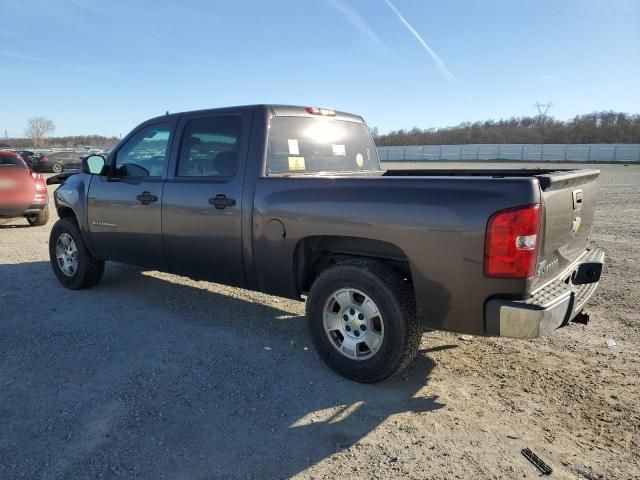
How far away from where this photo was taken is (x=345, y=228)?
133 inches

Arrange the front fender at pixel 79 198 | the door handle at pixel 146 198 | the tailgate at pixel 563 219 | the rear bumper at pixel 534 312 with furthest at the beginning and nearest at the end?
1. the front fender at pixel 79 198
2. the door handle at pixel 146 198
3. the tailgate at pixel 563 219
4. the rear bumper at pixel 534 312

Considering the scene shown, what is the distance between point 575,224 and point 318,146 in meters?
2.24

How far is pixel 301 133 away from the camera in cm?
434

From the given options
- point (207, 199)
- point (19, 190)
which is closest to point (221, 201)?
point (207, 199)

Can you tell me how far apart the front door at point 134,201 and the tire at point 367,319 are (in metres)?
1.98

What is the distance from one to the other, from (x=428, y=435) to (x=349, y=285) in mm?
1085

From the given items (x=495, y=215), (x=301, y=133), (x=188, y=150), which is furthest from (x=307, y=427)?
(x=188, y=150)

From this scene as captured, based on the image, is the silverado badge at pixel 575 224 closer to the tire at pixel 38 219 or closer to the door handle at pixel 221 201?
the door handle at pixel 221 201

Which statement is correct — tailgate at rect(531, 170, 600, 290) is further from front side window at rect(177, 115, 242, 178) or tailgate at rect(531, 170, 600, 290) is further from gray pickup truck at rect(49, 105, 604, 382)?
front side window at rect(177, 115, 242, 178)

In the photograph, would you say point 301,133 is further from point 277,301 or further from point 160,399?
point 160,399

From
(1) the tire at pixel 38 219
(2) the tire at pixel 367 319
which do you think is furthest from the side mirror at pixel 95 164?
(1) the tire at pixel 38 219

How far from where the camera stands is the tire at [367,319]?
3.25 metres

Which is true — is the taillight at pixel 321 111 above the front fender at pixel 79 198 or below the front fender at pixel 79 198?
above

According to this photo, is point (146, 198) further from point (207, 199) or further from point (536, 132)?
point (536, 132)
